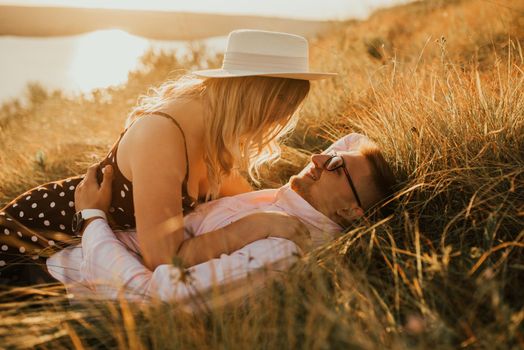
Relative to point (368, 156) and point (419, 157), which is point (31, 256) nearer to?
point (368, 156)

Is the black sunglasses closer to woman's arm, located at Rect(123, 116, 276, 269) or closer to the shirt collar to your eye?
the shirt collar

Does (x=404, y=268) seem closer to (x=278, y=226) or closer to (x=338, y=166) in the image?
(x=278, y=226)

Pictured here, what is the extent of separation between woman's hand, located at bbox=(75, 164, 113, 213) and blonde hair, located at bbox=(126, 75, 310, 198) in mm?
290

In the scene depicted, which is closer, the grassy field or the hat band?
the grassy field

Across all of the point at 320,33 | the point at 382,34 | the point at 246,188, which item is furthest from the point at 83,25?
the point at 246,188

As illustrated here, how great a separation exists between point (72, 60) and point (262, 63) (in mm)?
9978

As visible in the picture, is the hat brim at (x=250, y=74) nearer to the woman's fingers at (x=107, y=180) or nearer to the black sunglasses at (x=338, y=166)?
the black sunglasses at (x=338, y=166)

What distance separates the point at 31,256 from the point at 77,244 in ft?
0.72

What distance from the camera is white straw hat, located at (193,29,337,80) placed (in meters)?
2.51

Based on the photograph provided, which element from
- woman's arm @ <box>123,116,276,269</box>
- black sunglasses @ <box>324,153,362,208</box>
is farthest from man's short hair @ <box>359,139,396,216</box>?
woman's arm @ <box>123,116,276,269</box>

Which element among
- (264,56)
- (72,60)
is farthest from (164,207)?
(72,60)

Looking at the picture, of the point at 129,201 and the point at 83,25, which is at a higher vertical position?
the point at 83,25

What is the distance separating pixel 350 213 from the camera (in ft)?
8.68

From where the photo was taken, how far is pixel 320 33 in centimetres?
1280
